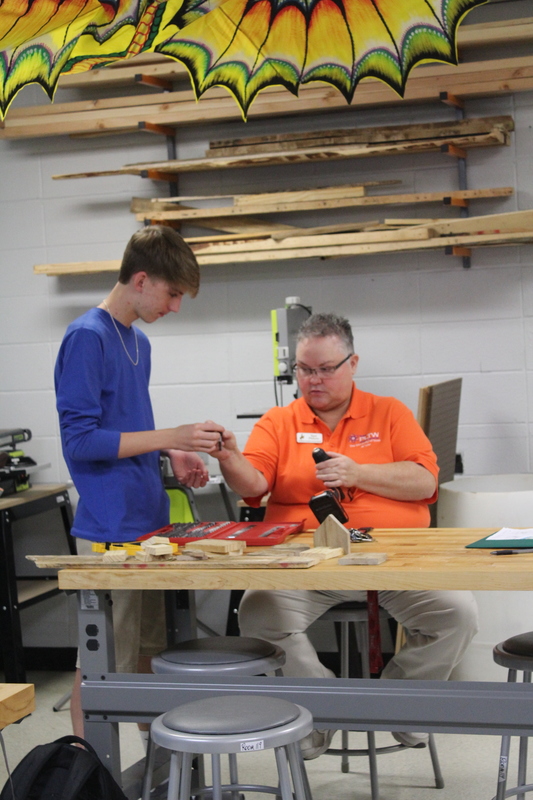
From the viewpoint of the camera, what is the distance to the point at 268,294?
14.2ft

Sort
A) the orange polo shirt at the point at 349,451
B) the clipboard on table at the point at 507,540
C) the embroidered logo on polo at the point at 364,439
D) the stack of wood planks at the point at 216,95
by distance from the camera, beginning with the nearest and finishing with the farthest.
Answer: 1. the clipboard on table at the point at 507,540
2. the orange polo shirt at the point at 349,451
3. the embroidered logo on polo at the point at 364,439
4. the stack of wood planks at the point at 216,95

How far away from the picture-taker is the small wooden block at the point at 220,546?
230 cm

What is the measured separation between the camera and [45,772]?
2.10 meters

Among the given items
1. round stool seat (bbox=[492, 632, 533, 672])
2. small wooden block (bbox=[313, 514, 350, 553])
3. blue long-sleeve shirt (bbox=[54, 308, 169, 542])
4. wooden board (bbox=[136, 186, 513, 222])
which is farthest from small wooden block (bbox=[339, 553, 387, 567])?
wooden board (bbox=[136, 186, 513, 222])

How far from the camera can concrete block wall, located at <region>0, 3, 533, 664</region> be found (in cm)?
411

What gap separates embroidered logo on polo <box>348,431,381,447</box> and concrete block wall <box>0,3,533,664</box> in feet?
3.82

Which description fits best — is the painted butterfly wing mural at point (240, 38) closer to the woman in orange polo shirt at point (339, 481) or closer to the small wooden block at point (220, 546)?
the woman in orange polo shirt at point (339, 481)

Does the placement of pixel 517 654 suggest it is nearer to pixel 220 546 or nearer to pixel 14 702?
pixel 220 546

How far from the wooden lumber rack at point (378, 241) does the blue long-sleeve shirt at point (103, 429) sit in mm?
1359

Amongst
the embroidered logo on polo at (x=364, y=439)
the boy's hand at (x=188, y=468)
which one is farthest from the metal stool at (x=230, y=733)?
the embroidered logo on polo at (x=364, y=439)

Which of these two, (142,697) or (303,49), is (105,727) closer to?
(142,697)

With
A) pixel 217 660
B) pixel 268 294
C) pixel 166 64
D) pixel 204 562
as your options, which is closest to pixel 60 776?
pixel 217 660

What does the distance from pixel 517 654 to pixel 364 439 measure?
3.03 ft

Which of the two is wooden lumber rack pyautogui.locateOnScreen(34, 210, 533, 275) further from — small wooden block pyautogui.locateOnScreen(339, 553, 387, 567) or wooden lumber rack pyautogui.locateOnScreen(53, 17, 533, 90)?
small wooden block pyautogui.locateOnScreen(339, 553, 387, 567)
